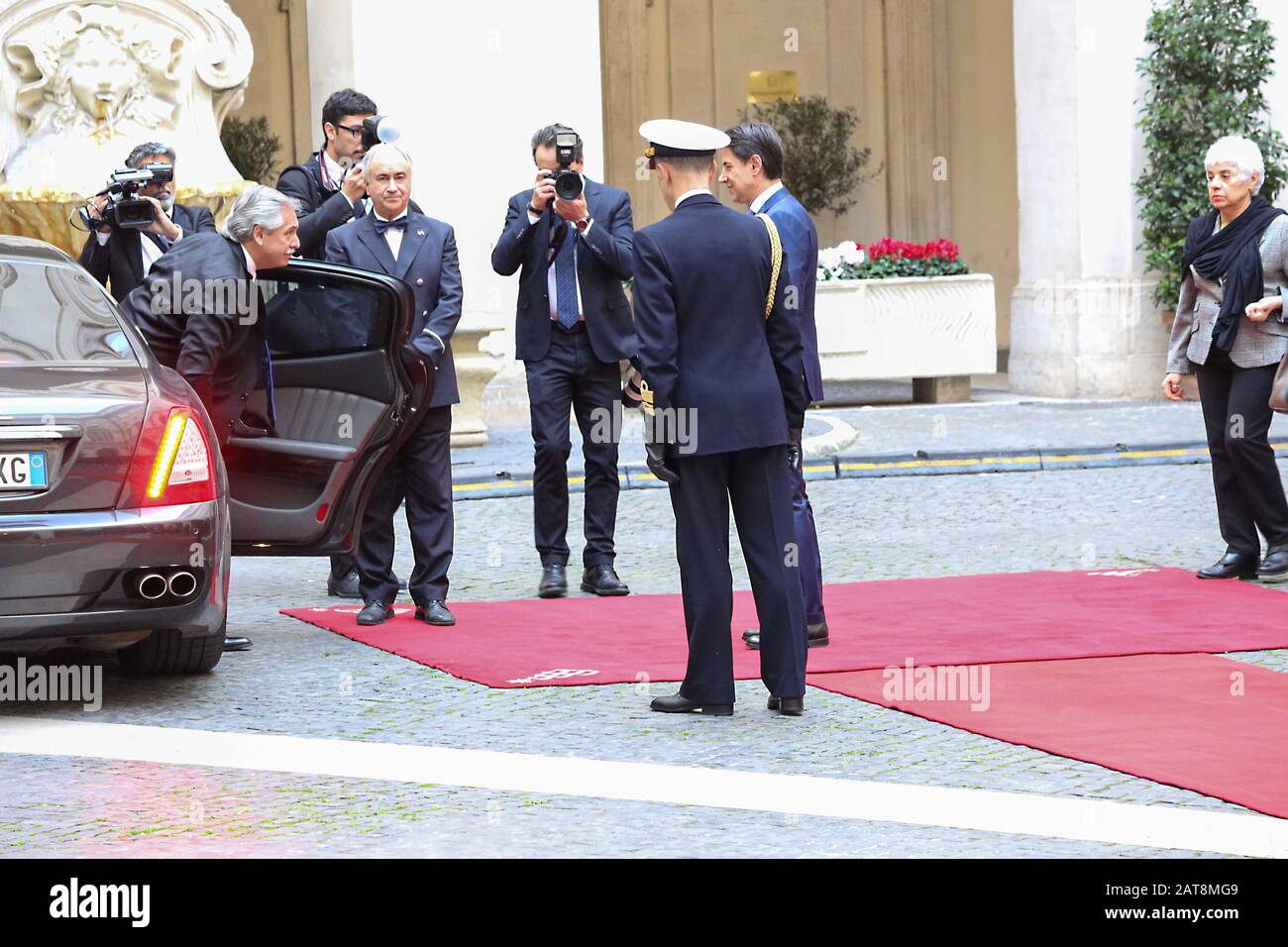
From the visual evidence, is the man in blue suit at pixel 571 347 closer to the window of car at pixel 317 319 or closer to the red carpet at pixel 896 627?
the red carpet at pixel 896 627

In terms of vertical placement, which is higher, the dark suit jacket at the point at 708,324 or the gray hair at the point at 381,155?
the gray hair at the point at 381,155

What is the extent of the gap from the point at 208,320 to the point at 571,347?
2.10m

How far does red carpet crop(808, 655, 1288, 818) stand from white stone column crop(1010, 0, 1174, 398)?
11078 mm

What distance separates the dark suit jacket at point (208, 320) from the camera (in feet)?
24.6

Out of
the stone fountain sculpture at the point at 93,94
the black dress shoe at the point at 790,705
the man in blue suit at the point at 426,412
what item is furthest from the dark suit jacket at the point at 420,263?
the stone fountain sculpture at the point at 93,94

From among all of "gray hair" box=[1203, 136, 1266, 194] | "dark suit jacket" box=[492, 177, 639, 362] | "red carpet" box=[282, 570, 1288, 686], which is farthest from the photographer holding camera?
"gray hair" box=[1203, 136, 1266, 194]

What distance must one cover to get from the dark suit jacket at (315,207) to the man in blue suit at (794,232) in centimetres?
178

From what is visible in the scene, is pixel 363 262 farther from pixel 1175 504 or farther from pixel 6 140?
pixel 6 140

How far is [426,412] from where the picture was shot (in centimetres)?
835

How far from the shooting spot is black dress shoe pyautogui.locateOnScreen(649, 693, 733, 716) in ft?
21.6

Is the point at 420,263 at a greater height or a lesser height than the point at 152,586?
greater

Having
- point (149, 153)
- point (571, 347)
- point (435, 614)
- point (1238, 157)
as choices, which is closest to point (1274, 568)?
point (1238, 157)

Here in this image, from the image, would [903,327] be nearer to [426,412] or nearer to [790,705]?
[426,412]
